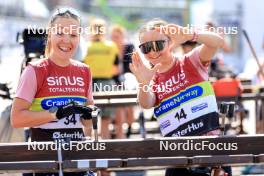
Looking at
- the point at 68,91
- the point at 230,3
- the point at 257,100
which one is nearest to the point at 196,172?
the point at 68,91

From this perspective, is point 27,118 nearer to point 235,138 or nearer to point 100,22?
point 235,138

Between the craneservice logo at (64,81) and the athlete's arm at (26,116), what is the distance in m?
0.21

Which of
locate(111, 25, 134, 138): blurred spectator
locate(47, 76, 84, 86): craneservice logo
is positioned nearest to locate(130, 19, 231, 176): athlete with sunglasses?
locate(47, 76, 84, 86): craneservice logo

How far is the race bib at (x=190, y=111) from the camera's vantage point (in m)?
4.62

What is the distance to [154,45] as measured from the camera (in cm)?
454

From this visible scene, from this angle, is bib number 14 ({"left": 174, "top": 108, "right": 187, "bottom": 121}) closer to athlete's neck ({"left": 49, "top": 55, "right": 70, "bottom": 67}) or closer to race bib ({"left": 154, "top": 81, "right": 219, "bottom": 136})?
Answer: race bib ({"left": 154, "top": 81, "right": 219, "bottom": 136})

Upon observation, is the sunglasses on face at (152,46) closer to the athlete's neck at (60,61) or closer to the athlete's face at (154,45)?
the athlete's face at (154,45)

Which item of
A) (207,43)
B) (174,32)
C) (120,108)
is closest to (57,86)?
(174,32)

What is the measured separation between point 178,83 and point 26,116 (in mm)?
1011

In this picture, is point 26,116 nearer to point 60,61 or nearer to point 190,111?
point 60,61

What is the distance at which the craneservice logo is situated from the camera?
431 centimetres

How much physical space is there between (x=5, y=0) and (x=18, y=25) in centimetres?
82

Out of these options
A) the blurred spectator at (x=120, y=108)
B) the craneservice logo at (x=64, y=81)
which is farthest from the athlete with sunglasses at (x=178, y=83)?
the blurred spectator at (x=120, y=108)

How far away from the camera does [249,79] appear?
9.98 metres
